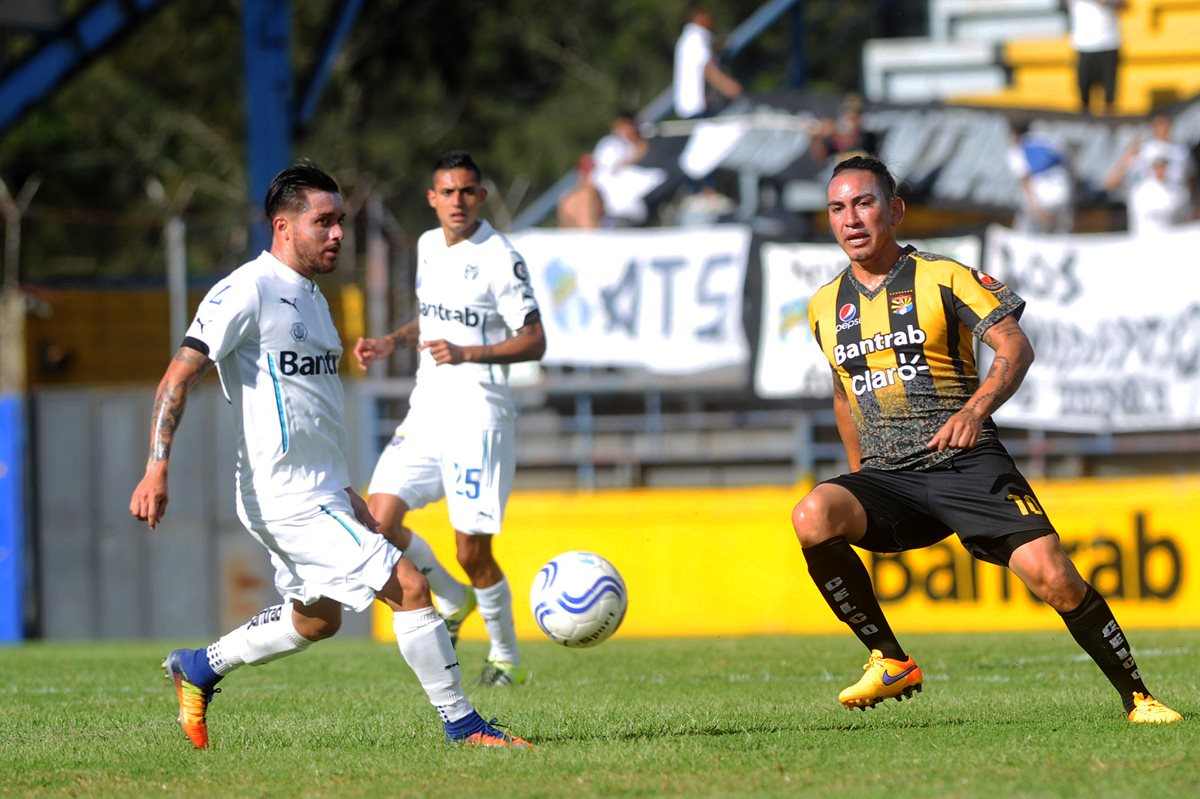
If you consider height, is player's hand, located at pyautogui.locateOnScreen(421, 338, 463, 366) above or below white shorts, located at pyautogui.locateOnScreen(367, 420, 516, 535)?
above

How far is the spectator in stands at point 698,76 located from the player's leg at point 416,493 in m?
10.5

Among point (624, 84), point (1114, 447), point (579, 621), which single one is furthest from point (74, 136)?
point (579, 621)

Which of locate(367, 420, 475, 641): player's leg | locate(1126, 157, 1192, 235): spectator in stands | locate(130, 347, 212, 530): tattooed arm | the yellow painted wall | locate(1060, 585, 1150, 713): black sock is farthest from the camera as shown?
locate(1126, 157, 1192, 235): spectator in stands

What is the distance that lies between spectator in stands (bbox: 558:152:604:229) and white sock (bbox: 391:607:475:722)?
36.4ft

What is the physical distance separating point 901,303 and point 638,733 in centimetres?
188

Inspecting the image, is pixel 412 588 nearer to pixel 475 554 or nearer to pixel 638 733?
pixel 638 733

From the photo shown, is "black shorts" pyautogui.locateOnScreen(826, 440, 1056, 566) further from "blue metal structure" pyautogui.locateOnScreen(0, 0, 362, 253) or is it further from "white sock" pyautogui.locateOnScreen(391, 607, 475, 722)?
"blue metal structure" pyautogui.locateOnScreen(0, 0, 362, 253)

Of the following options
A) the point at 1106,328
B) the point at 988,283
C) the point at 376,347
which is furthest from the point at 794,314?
the point at 988,283

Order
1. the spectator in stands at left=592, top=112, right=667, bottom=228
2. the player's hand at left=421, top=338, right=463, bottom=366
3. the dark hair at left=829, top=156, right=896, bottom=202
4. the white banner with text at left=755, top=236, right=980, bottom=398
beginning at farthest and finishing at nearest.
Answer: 1. the spectator in stands at left=592, top=112, right=667, bottom=228
2. the white banner with text at left=755, top=236, right=980, bottom=398
3. the player's hand at left=421, top=338, right=463, bottom=366
4. the dark hair at left=829, top=156, right=896, bottom=202

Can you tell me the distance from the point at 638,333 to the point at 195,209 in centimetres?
2592

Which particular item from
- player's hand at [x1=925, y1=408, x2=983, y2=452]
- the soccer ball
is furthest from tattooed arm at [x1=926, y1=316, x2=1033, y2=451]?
the soccer ball

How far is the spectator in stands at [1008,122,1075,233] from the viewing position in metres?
17.1

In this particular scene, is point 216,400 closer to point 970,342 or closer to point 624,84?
point 970,342

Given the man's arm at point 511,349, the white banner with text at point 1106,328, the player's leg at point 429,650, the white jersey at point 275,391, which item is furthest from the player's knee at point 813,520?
the white banner with text at point 1106,328
